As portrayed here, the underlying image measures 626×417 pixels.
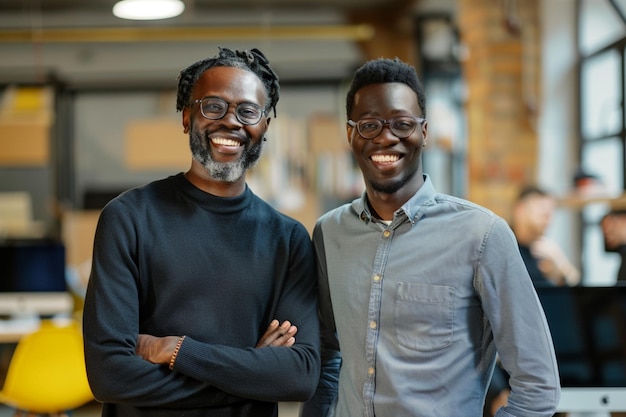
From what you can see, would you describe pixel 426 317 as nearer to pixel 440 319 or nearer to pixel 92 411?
pixel 440 319

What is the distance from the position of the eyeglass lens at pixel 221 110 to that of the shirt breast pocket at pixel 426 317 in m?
0.52

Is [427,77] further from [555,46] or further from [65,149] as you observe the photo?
[65,149]

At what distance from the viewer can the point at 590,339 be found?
2547 mm

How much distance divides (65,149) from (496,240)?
28.6 feet

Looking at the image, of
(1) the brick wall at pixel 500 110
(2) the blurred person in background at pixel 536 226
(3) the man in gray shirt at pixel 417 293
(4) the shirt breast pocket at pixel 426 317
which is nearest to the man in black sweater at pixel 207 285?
(3) the man in gray shirt at pixel 417 293

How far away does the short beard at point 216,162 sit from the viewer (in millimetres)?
1898

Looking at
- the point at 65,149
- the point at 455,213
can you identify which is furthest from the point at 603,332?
the point at 65,149

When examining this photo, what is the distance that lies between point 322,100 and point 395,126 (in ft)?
30.7

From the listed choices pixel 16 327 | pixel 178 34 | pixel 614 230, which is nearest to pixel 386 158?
pixel 614 230

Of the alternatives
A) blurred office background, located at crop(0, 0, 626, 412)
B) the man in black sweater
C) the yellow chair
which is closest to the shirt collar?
the man in black sweater

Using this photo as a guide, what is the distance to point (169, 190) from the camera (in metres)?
1.93

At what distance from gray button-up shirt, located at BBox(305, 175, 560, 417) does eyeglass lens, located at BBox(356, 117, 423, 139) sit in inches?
5.6

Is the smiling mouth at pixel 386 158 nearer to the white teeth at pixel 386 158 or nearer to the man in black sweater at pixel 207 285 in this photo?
the white teeth at pixel 386 158

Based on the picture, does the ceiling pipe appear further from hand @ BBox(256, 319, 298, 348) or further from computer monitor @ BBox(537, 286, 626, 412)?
hand @ BBox(256, 319, 298, 348)
